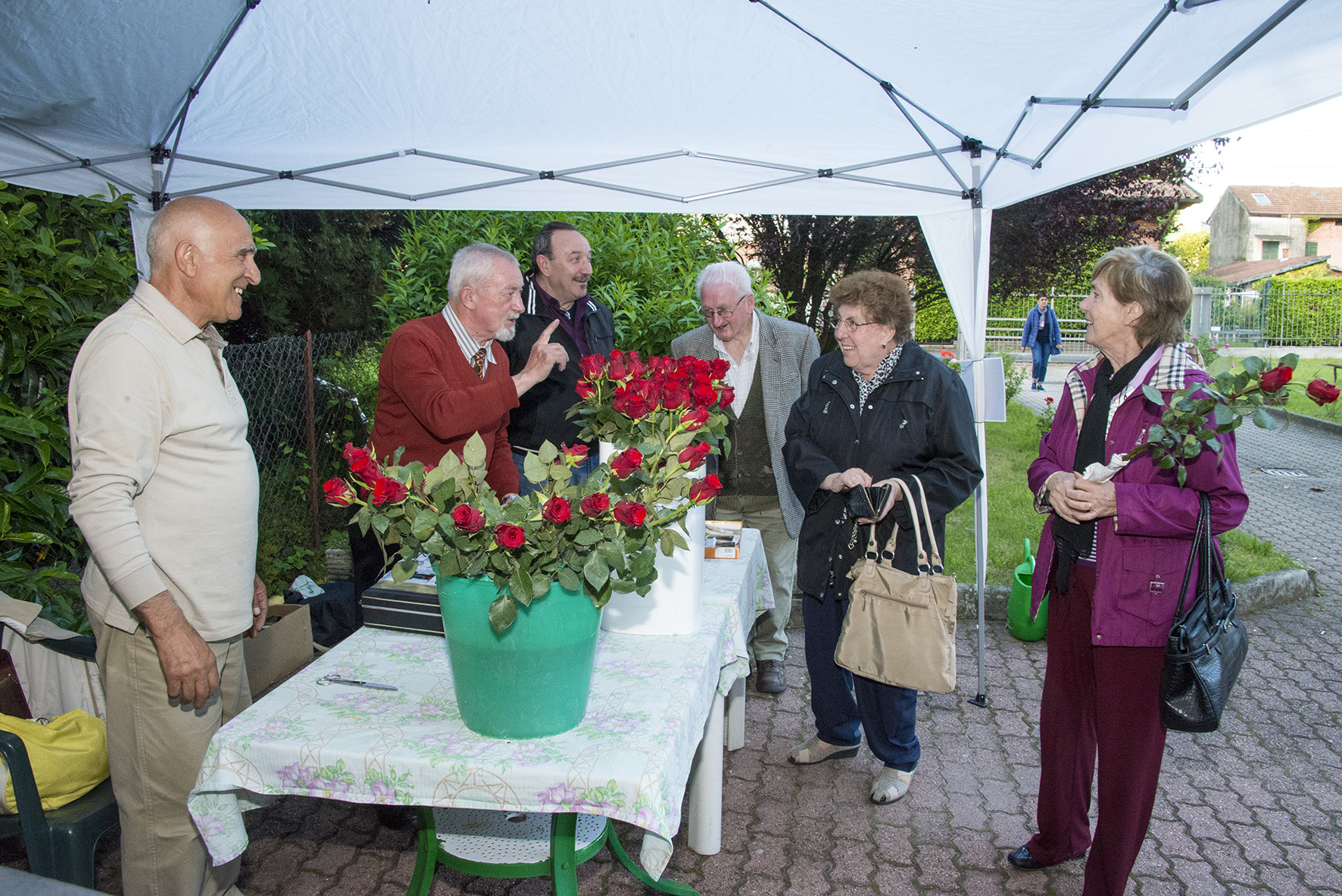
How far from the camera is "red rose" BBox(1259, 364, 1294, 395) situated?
1949 millimetres

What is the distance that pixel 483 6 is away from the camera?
3.01 metres

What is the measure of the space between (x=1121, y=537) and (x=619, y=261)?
12.0 ft

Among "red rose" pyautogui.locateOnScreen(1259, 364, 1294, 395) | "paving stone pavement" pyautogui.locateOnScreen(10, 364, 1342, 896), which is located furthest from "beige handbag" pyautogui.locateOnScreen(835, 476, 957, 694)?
"red rose" pyautogui.locateOnScreen(1259, 364, 1294, 395)

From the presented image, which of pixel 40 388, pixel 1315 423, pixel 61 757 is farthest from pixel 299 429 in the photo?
pixel 1315 423

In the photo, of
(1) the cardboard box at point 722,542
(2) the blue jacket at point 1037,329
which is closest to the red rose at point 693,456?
(1) the cardboard box at point 722,542

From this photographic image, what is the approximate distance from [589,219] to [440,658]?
165 inches

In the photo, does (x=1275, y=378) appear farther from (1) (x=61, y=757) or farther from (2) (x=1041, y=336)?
(2) (x=1041, y=336)

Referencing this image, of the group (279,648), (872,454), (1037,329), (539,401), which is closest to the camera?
(872,454)

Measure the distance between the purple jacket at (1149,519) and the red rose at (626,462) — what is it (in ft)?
4.48

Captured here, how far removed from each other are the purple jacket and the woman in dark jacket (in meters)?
0.58

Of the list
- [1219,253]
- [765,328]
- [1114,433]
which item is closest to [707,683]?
[1114,433]

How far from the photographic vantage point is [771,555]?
3.93 metres

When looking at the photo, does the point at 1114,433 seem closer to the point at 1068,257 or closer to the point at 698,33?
the point at 698,33

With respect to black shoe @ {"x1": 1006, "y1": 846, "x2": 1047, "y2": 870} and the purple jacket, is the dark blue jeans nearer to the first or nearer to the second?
the purple jacket
